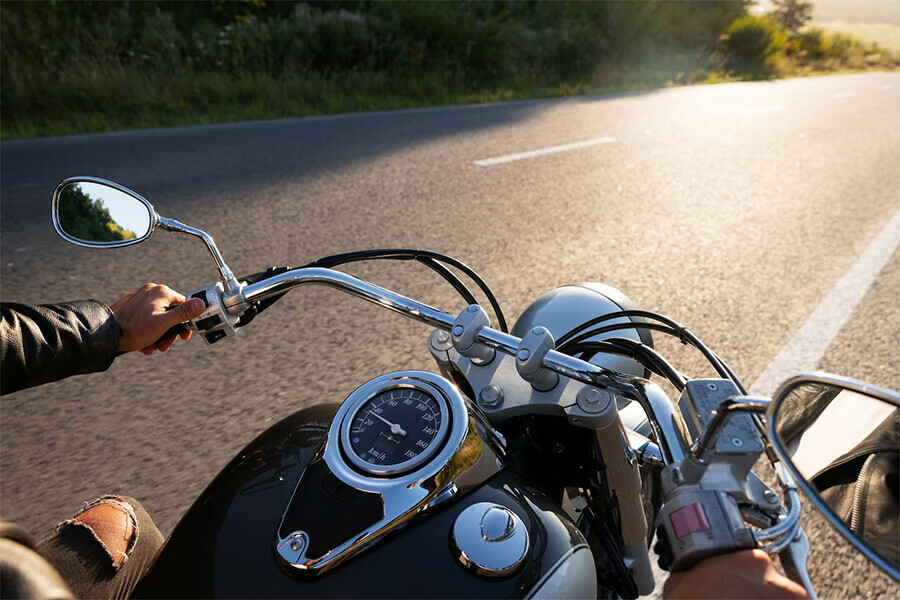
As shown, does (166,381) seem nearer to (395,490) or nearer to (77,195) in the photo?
(77,195)

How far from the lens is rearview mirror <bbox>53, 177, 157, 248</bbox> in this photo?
1.24 meters

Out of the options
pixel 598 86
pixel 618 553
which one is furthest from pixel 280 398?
pixel 598 86

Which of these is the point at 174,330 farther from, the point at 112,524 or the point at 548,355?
the point at 548,355

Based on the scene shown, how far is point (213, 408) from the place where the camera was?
230 cm

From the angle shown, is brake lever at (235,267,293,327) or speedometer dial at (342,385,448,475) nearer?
speedometer dial at (342,385,448,475)

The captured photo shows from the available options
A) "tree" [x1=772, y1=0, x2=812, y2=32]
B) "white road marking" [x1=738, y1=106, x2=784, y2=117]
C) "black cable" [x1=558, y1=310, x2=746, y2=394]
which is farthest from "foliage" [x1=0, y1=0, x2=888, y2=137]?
"tree" [x1=772, y1=0, x2=812, y2=32]

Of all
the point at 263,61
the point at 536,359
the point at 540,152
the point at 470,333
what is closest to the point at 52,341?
the point at 470,333

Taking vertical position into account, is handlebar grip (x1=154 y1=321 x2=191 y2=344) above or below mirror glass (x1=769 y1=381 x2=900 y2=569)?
below

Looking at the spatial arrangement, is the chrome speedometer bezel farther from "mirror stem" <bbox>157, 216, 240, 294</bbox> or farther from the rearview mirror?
the rearview mirror

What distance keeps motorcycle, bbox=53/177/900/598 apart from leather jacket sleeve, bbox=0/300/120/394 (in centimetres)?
43

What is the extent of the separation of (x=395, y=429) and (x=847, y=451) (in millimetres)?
571

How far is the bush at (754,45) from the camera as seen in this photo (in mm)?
22188

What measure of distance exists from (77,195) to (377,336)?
164 centimetres

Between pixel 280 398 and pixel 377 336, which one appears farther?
pixel 377 336
